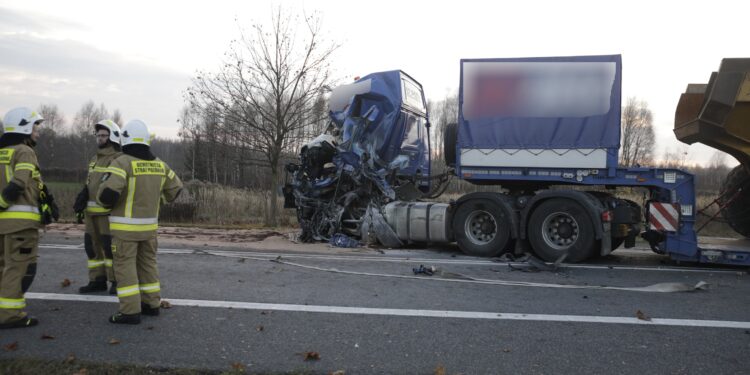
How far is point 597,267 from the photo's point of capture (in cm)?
823

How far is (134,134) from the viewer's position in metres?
4.81

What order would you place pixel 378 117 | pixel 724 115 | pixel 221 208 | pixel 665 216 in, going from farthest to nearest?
pixel 221 208, pixel 378 117, pixel 665 216, pixel 724 115

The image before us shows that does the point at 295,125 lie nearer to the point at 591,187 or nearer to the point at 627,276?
the point at 591,187

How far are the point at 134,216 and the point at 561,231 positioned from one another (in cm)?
664

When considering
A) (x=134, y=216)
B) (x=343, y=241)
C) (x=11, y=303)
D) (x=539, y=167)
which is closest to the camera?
(x=11, y=303)

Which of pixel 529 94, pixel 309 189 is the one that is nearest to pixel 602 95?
pixel 529 94

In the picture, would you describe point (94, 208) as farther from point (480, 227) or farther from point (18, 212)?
point (480, 227)

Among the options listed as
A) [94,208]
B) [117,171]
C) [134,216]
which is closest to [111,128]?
[94,208]

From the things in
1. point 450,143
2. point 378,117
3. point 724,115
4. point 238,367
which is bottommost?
point 238,367

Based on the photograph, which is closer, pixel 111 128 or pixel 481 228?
pixel 111 128

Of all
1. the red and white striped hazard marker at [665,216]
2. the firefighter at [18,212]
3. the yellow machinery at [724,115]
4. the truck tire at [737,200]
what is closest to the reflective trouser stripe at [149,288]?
the firefighter at [18,212]

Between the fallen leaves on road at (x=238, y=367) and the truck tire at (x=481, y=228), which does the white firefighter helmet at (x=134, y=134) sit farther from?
the truck tire at (x=481, y=228)

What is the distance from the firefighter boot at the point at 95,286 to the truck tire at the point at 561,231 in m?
6.36

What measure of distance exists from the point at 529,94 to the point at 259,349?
21.5ft
